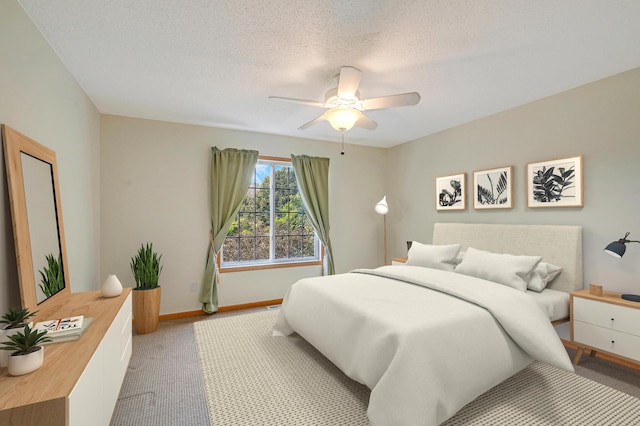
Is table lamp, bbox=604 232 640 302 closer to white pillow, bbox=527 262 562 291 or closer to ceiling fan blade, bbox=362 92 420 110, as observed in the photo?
white pillow, bbox=527 262 562 291

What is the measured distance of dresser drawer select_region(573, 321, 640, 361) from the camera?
7.52 feet

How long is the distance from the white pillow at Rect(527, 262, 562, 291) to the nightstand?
0.25 metres

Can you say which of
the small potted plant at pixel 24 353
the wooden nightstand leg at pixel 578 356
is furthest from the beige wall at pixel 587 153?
the small potted plant at pixel 24 353

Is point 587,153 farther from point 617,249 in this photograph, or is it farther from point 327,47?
point 327,47

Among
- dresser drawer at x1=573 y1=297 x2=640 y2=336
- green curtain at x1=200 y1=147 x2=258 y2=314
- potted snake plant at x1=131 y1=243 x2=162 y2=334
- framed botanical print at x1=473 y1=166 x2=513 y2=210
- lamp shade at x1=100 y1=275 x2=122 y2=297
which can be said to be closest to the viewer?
lamp shade at x1=100 y1=275 x2=122 y2=297

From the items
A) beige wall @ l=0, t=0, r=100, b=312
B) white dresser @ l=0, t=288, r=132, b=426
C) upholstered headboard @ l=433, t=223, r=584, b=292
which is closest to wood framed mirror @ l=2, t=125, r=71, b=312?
beige wall @ l=0, t=0, r=100, b=312

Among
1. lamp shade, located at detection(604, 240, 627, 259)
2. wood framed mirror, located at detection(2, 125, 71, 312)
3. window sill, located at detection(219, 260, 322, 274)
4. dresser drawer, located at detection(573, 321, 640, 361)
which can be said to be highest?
wood framed mirror, located at detection(2, 125, 71, 312)

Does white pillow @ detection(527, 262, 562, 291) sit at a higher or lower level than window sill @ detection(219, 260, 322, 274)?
higher

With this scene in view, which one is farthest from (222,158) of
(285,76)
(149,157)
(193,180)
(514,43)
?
(514,43)

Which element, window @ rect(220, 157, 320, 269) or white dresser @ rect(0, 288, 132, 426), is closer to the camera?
white dresser @ rect(0, 288, 132, 426)

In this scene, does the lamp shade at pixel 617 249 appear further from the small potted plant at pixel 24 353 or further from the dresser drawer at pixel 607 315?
the small potted plant at pixel 24 353

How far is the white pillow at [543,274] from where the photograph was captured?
9.43 ft

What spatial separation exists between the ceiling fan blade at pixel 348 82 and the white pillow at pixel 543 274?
2.38 metres

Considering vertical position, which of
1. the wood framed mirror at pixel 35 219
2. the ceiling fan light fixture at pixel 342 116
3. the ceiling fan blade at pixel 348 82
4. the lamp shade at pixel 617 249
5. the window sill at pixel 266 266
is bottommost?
the window sill at pixel 266 266
